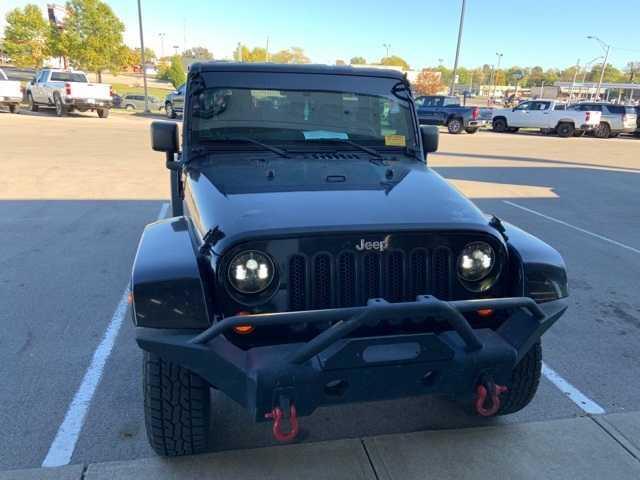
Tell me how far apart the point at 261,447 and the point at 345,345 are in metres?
1.08

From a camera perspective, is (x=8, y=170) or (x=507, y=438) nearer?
(x=507, y=438)

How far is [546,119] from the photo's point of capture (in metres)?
27.3

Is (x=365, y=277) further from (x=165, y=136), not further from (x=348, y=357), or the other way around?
(x=165, y=136)

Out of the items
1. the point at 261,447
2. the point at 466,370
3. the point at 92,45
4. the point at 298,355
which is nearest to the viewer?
the point at 298,355

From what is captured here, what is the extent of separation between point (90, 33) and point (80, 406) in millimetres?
47945

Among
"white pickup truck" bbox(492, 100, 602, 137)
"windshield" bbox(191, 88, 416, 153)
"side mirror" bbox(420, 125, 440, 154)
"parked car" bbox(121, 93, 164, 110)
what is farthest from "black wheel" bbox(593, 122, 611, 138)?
"windshield" bbox(191, 88, 416, 153)

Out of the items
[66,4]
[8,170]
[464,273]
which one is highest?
[66,4]

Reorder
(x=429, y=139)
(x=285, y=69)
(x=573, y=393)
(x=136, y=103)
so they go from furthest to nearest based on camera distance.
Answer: (x=136, y=103) → (x=429, y=139) → (x=285, y=69) → (x=573, y=393)

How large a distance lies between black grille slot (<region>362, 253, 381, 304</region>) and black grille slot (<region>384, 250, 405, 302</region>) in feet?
0.16

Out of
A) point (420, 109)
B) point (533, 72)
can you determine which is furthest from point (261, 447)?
point (533, 72)

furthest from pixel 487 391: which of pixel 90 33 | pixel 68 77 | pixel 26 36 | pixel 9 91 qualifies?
pixel 26 36

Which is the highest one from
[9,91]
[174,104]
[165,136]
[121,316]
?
[165,136]

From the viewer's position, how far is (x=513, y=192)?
34.8 ft

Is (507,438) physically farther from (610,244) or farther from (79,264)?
(610,244)
